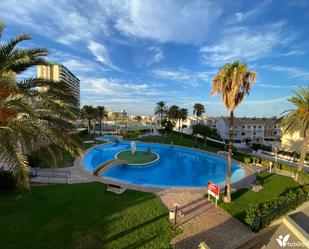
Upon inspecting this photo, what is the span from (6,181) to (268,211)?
15.8 m

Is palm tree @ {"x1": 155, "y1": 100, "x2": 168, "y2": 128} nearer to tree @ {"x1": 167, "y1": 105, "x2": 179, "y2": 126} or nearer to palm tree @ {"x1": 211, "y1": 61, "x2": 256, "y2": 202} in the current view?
tree @ {"x1": 167, "y1": 105, "x2": 179, "y2": 126}

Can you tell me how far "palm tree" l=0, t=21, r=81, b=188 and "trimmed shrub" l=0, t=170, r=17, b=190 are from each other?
574cm


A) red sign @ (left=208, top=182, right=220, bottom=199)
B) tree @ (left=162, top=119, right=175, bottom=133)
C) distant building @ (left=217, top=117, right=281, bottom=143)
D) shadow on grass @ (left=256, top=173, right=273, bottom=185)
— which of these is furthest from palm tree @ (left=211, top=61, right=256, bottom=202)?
distant building @ (left=217, top=117, right=281, bottom=143)

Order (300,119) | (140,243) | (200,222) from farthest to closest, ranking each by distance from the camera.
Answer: (300,119) < (200,222) < (140,243)

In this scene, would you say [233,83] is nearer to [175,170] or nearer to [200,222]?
[200,222]

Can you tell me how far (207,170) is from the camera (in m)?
25.6

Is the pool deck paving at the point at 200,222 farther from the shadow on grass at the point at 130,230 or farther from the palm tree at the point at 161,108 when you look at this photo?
the palm tree at the point at 161,108

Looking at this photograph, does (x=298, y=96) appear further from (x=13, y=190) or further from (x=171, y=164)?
(x=13, y=190)

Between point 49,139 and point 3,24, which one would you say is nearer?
point 3,24

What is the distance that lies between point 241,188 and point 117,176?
11625 millimetres

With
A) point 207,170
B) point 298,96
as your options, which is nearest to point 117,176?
point 207,170

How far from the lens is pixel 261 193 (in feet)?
51.3

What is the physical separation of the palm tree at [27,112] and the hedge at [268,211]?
9.11 m

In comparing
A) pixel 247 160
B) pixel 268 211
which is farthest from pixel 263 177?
pixel 268 211
